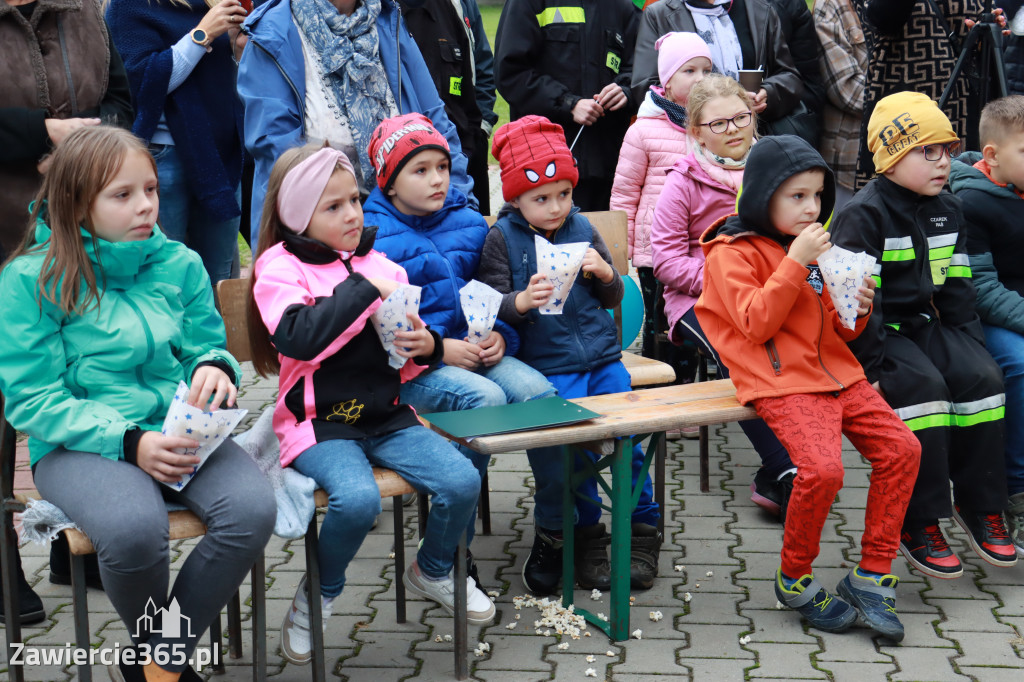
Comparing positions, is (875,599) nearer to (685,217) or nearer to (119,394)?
(685,217)

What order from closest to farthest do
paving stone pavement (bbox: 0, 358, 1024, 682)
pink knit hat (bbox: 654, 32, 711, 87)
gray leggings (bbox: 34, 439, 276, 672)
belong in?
gray leggings (bbox: 34, 439, 276, 672) < paving stone pavement (bbox: 0, 358, 1024, 682) < pink knit hat (bbox: 654, 32, 711, 87)

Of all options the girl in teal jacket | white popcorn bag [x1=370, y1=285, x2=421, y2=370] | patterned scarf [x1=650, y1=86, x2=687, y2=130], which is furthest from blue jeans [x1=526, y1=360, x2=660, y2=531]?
patterned scarf [x1=650, y1=86, x2=687, y2=130]

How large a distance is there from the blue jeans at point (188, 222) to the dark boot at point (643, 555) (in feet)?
7.49

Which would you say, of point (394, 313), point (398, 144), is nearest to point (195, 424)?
point (394, 313)

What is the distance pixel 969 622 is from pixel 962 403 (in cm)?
78

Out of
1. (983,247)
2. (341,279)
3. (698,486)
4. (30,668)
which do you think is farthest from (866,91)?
(30,668)

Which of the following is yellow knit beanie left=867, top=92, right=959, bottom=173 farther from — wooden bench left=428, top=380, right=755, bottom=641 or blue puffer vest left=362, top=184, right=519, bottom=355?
blue puffer vest left=362, top=184, right=519, bottom=355

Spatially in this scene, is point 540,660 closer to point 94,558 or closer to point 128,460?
point 128,460

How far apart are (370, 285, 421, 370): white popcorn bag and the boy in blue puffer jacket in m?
0.49

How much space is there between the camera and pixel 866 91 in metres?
5.75

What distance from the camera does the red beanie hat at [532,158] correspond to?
12.6 feet

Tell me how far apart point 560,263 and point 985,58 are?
311 cm

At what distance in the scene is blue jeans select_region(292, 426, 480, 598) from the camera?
304 centimetres

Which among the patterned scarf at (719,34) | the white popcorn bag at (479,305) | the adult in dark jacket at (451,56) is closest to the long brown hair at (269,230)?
the white popcorn bag at (479,305)
